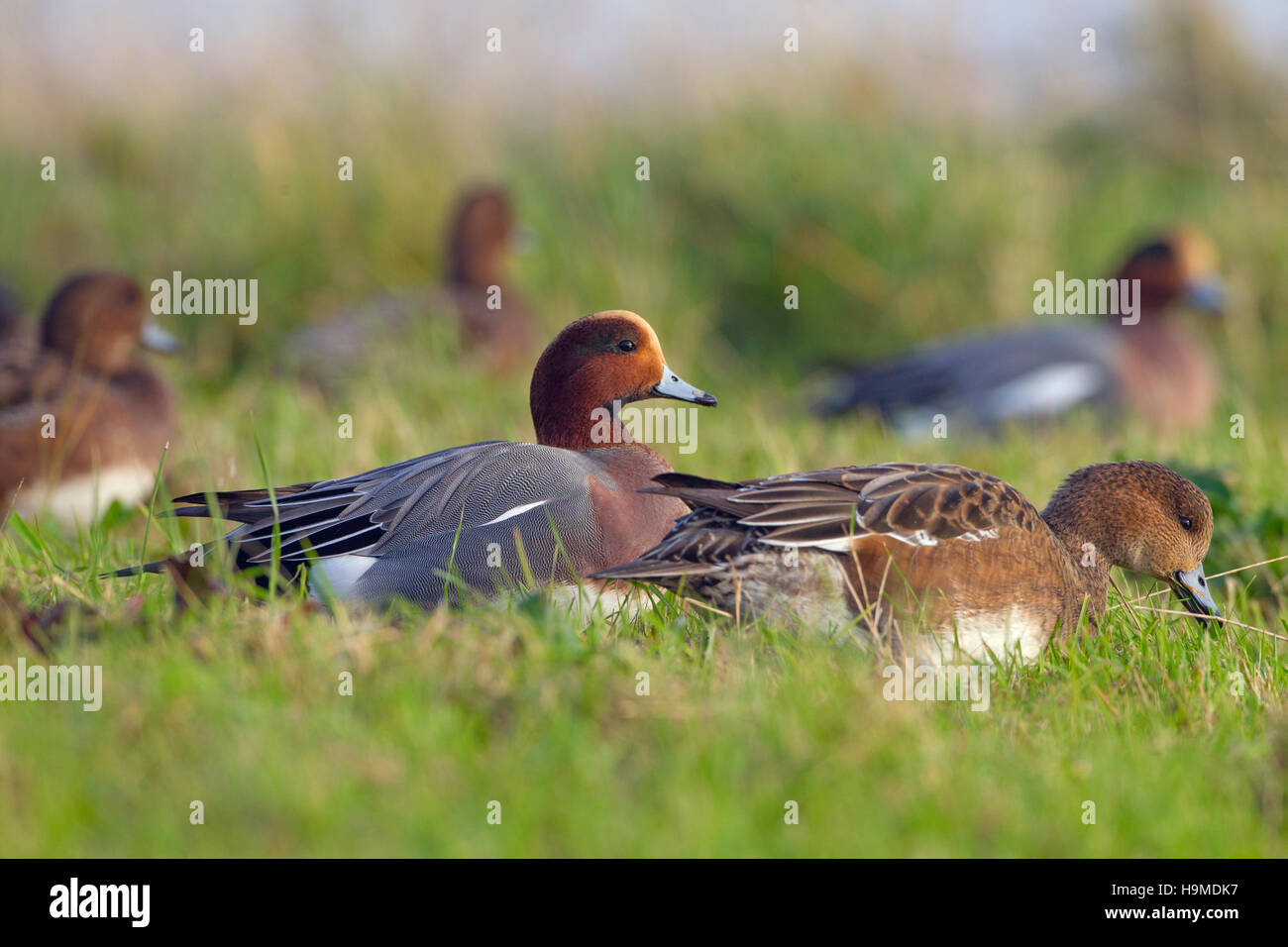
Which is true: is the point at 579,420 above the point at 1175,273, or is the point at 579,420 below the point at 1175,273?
below

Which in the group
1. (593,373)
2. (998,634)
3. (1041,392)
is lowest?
(998,634)

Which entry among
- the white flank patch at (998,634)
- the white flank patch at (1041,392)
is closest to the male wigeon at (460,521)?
the white flank patch at (998,634)

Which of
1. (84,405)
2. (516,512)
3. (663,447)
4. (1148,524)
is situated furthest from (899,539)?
(84,405)

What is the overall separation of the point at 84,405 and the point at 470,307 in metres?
3.28

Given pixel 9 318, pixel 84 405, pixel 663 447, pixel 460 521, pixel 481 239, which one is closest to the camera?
pixel 460 521

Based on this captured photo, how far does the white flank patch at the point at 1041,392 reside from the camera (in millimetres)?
8203

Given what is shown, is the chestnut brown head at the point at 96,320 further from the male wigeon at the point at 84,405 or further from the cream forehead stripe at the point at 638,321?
the cream forehead stripe at the point at 638,321

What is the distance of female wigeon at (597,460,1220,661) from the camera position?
11.3 feet

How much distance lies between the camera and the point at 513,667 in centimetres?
290

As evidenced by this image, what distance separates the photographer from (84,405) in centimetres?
573

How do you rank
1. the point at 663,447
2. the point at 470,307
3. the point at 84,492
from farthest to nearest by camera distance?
the point at 470,307 < the point at 663,447 < the point at 84,492

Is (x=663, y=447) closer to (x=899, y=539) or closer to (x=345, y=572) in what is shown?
(x=345, y=572)
